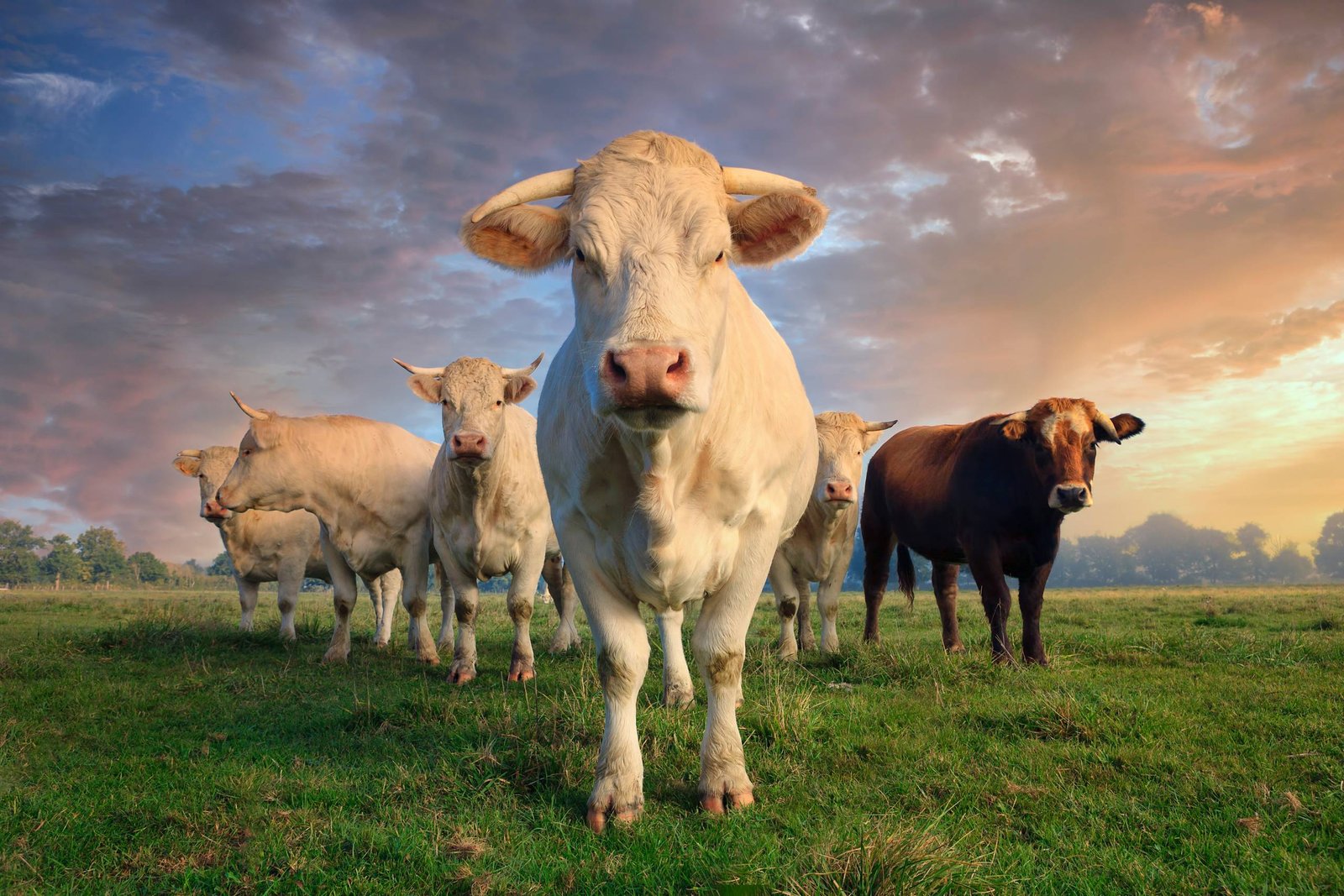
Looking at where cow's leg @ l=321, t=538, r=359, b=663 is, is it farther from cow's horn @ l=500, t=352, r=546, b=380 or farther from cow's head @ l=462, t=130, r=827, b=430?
cow's head @ l=462, t=130, r=827, b=430

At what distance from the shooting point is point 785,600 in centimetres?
893

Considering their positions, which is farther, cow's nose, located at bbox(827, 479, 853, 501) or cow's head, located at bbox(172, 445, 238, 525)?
cow's head, located at bbox(172, 445, 238, 525)

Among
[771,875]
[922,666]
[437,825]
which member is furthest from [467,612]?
[771,875]

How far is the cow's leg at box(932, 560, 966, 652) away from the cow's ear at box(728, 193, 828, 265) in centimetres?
574

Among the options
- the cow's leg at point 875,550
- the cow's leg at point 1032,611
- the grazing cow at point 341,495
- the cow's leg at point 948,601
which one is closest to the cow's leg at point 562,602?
the grazing cow at point 341,495

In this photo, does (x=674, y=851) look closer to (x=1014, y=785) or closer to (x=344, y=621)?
(x=1014, y=785)

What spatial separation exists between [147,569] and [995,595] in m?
112

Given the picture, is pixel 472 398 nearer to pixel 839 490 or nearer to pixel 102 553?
pixel 839 490

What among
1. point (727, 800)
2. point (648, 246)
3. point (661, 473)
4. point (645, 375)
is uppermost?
point (648, 246)

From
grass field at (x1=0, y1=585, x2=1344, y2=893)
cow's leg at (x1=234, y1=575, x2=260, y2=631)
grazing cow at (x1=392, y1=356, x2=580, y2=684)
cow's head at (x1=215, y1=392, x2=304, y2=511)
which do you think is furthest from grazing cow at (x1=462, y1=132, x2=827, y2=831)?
cow's leg at (x1=234, y1=575, x2=260, y2=631)

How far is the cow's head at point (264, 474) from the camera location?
401 inches

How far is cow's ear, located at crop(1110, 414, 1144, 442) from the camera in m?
8.36

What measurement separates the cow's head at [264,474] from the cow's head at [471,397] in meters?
2.39

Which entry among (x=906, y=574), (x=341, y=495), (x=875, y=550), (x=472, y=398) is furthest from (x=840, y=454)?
(x=341, y=495)
